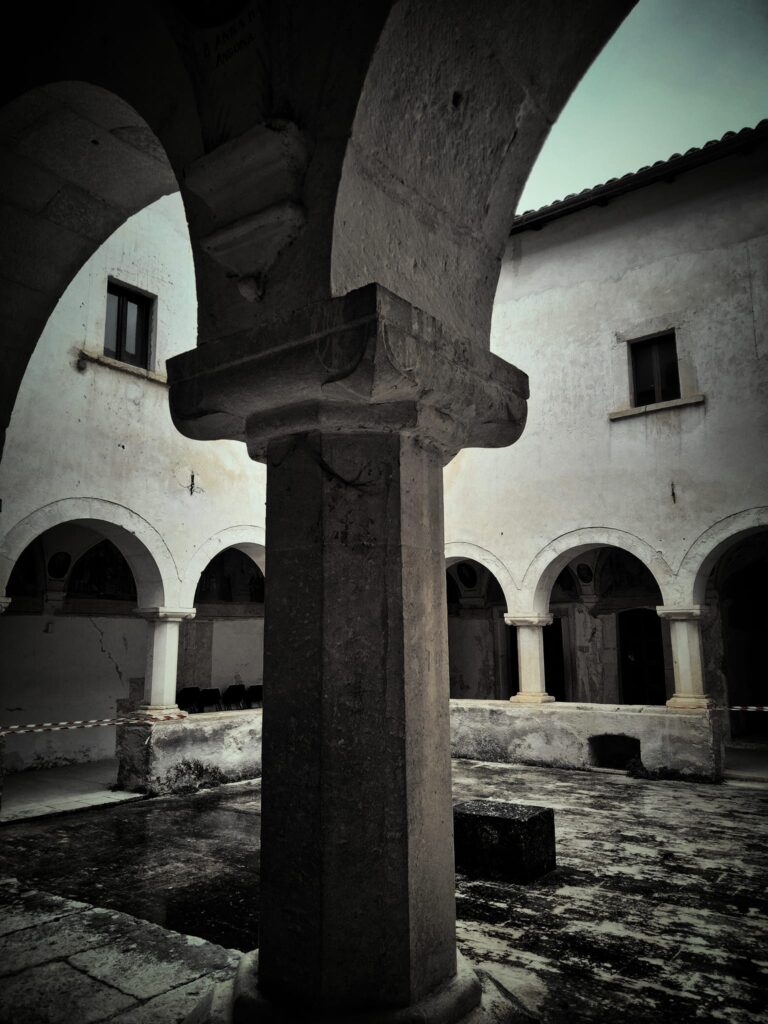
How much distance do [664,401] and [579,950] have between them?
24.9 ft

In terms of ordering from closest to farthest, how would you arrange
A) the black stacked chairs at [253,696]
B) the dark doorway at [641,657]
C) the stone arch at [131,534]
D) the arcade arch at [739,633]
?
1. the stone arch at [131,534]
2. the arcade arch at [739,633]
3. the black stacked chairs at [253,696]
4. the dark doorway at [641,657]

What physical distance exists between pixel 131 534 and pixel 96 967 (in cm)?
569

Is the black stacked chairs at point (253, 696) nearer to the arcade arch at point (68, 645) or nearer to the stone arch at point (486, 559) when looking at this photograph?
the arcade arch at point (68, 645)

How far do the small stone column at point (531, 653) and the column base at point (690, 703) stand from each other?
1823 millimetres

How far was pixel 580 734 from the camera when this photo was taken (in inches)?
370

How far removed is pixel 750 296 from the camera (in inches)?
359

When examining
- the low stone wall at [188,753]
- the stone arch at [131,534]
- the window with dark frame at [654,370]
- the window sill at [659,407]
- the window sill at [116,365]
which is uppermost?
the window with dark frame at [654,370]

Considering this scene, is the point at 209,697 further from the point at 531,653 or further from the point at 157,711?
the point at 531,653

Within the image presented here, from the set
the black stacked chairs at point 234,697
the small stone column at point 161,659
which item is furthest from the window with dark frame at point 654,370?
the black stacked chairs at point 234,697

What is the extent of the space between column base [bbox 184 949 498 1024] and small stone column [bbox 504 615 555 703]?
801cm

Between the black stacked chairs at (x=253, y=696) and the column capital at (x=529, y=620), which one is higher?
the column capital at (x=529, y=620)

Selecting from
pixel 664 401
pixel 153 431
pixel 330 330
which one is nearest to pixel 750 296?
pixel 664 401

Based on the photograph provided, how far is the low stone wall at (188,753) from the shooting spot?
805 centimetres

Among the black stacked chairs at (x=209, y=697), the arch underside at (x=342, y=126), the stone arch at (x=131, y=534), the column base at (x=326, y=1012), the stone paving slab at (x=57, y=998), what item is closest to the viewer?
the column base at (x=326, y=1012)
